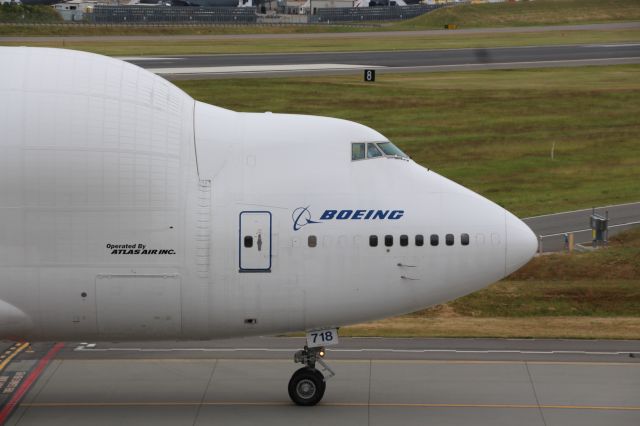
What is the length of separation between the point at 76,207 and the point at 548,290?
19.4m

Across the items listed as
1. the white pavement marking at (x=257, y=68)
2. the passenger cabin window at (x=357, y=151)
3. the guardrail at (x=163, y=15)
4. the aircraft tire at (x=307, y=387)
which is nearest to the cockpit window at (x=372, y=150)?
the passenger cabin window at (x=357, y=151)

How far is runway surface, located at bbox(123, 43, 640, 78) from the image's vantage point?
300ft

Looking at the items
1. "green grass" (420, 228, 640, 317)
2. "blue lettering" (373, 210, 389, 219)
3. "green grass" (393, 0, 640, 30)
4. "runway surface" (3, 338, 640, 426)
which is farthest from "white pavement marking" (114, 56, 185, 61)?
"blue lettering" (373, 210, 389, 219)

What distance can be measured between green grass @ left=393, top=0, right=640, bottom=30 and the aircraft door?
4823 inches

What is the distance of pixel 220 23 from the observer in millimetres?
149750

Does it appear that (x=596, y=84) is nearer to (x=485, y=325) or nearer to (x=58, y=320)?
(x=485, y=325)

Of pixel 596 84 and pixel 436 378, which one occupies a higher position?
pixel 596 84

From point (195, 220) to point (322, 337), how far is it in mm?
4012

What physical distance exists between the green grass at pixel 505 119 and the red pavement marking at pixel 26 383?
30.7 meters

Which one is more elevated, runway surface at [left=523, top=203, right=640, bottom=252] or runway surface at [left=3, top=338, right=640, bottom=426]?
runway surface at [left=523, top=203, right=640, bottom=252]

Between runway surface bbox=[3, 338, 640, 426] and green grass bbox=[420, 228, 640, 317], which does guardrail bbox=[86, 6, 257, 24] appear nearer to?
green grass bbox=[420, 228, 640, 317]

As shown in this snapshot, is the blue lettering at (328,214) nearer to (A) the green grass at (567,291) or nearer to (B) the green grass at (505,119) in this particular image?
(A) the green grass at (567,291)

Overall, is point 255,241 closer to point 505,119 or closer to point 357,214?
point 357,214

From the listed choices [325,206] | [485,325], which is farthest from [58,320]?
[485,325]
